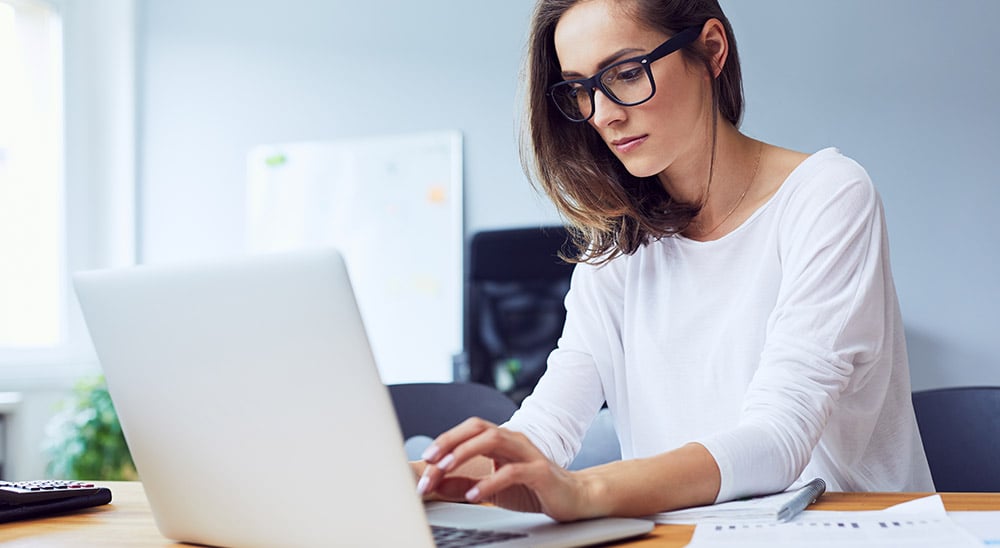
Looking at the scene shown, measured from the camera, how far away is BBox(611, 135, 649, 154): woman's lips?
124 cm

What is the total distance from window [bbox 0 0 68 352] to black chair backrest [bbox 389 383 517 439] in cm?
264

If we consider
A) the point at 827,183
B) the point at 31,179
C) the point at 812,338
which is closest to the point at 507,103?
the point at 31,179

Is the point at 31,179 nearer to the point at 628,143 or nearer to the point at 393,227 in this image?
the point at 393,227

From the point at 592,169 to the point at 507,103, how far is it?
2.19 meters

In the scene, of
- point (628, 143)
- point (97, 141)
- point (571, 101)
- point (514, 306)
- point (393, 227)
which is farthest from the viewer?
point (97, 141)

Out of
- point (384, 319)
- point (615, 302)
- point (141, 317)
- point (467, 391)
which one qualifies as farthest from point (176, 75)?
point (141, 317)

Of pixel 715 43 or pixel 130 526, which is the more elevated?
pixel 715 43

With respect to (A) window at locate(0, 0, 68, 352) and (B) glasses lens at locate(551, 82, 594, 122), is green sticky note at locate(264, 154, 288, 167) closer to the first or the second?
(A) window at locate(0, 0, 68, 352)

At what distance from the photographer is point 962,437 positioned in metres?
1.44

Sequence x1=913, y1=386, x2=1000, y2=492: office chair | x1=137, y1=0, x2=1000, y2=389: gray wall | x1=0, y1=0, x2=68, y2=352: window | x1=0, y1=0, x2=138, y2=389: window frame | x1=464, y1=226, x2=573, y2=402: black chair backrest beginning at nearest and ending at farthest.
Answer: x1=913, y1=386, x2=1000, y2=492: office chair → x1=137, y1=0, x2=1000, y2=389: gray wall → x1=464, y1=226, x2=573, y2=402: black chair backrest → x1=0, y1=0, x2=68, y2=352: window → x1=0, y1=0, x2=138, y2=389: window frame

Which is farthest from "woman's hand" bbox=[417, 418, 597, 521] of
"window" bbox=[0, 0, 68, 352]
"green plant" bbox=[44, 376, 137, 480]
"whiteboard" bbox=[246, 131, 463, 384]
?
"window" bbox=[0, 0, 68, 352]

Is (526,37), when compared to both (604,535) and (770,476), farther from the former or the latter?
(604,535)

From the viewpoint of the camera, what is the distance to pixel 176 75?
4055 millimetres

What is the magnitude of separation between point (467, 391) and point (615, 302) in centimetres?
40
